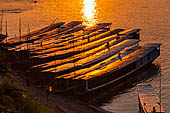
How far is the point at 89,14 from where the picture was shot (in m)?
76.8

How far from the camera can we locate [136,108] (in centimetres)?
2919

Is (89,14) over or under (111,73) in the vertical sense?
over

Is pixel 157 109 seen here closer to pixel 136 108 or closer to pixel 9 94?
pixel 136 108

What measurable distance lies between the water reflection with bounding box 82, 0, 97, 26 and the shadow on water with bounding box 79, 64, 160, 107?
27172mm

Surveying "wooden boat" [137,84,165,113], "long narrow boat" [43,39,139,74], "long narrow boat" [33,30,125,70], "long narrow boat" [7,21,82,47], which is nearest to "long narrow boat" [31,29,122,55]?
"long narrow boat" [33,30,125,70]

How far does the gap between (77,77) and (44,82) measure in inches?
100

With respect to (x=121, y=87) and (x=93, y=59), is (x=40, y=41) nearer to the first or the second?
(x=93, y=59)

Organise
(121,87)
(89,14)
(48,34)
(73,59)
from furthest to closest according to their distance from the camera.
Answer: (89,14)
(48,34)
(73,59)
(121,87)

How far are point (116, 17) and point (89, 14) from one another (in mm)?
5984

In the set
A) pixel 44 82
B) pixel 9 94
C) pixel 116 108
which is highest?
pixel 9 94

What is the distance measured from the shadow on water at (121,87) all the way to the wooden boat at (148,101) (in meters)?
3.42

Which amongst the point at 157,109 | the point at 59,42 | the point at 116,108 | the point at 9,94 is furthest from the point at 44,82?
the point at 9,94

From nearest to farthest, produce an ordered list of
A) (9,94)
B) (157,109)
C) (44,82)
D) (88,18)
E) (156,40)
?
(9,94), (157,109), (44,82), (156,40), (88,18)

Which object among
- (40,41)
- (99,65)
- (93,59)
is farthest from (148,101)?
(40,41)
